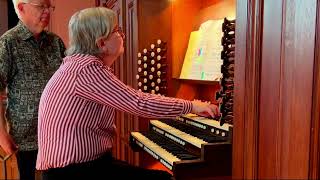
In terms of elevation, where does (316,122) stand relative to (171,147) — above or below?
above

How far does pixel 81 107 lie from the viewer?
1416 millimetres

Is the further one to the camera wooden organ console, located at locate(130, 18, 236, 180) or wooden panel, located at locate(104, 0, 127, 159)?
wooden panel, located at locate(104, 0, 127, 159)

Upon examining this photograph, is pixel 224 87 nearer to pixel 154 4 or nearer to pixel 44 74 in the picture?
pixel 44 74

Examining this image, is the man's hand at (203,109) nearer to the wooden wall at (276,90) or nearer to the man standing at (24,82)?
the wooden wall at (276,90)

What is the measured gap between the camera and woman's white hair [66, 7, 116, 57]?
147 cm

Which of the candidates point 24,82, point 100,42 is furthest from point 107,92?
point 24,82

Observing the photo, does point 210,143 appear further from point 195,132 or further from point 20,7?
point 20,7

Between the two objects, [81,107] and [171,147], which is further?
[171,147]

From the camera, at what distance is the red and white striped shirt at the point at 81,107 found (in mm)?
1378

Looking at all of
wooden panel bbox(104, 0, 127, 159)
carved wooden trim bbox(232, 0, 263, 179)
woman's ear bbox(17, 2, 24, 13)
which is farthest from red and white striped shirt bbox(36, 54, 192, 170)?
wooden panel bbox(104, 0, 127, 159)

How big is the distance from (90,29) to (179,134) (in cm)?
78

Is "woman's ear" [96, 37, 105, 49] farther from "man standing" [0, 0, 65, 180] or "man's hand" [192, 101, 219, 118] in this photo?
"man standing" [0, 0, 65, 180]

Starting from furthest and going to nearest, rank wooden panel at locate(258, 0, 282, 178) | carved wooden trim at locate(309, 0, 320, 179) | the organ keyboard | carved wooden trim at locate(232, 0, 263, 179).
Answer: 1. the organ keyboard
2. carved wooden trim at locate(232, 0, 263, 179)
3. wooden panel at locate(258, 0, 282, 178)
4. carved wooden trim at locate(309, 0, 320, 179)

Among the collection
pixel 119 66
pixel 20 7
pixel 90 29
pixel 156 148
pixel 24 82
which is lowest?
pixel 156 148
